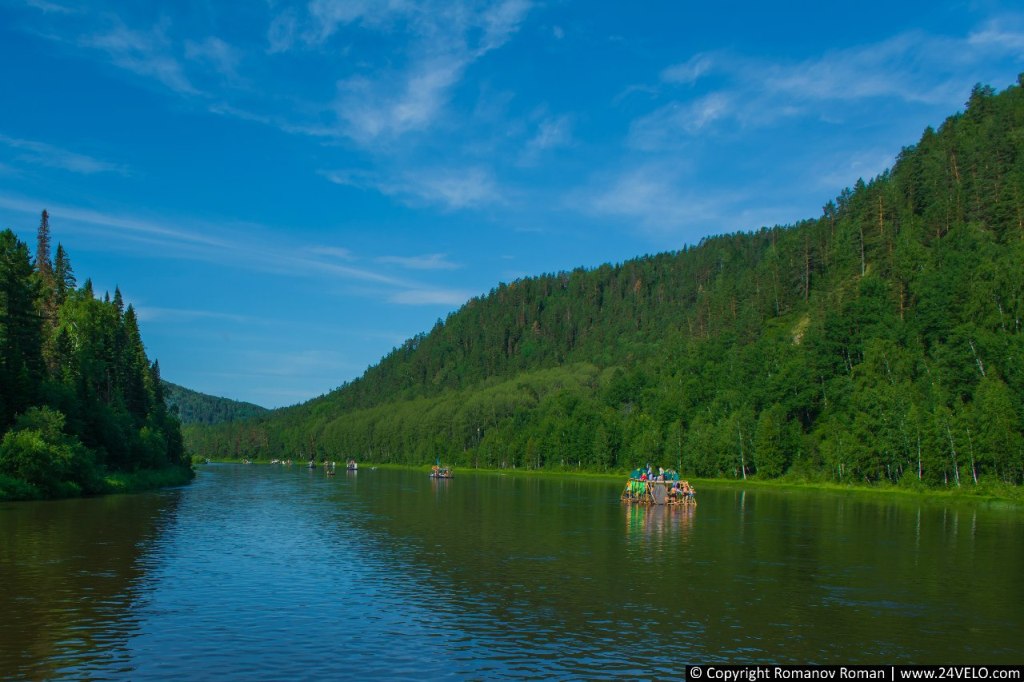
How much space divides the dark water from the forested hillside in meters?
14.2

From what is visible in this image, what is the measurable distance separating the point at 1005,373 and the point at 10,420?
440 ft

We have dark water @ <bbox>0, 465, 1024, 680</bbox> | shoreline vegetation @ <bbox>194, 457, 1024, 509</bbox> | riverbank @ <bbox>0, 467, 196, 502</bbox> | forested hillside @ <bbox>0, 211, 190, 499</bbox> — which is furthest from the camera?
shoreline vegetation @ <bbox>194, 457, 1024, 509</bbox>

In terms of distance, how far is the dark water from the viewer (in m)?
24.8

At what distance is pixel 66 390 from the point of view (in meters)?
101

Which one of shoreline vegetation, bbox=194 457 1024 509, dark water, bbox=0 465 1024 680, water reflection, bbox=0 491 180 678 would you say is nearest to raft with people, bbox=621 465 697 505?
shoreline vegetation, bbox=194 457 1024 509

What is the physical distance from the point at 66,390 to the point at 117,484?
47.4 ft

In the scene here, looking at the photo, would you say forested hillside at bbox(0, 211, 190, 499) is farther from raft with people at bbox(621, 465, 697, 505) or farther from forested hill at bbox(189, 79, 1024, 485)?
forested hill at bbox(189, 79, 1024, 485)

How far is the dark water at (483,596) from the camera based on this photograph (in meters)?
24.8

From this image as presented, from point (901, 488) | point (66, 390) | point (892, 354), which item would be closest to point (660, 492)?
point (901, 488)

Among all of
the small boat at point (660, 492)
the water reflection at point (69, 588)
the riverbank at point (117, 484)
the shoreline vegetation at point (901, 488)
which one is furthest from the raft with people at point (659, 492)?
the riverbank at point (117, 484)

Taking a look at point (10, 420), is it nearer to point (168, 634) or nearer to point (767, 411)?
point (168, 634)

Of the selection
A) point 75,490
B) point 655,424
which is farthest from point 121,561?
point 655,424

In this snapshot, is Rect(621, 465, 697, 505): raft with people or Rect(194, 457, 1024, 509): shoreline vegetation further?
Rect(621, 465, 697, 505): raft with people

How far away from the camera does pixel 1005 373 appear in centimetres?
11062
